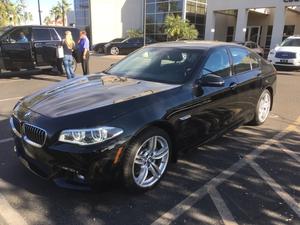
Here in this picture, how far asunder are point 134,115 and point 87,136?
1.73ft

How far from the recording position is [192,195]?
11.7ft

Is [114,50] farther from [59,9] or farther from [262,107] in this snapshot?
[59,9]

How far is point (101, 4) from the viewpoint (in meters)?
39.8

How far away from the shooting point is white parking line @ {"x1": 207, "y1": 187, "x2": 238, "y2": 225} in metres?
3.13

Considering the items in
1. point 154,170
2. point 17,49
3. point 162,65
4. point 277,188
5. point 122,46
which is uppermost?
point 162,65

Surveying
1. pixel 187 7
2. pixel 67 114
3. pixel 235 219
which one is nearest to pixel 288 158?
pixel 235 219

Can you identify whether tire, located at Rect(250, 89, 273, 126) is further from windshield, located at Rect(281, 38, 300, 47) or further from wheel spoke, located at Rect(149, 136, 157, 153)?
windshield, located at Rect(281, 38, 300, 47)

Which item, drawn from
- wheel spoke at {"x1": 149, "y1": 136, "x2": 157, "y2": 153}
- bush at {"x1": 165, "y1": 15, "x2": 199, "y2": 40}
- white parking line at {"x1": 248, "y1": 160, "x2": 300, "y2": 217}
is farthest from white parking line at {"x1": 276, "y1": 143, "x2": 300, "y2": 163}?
bush at {"x1": 165, "y1": 15, "x2": 199, "y2": 40}

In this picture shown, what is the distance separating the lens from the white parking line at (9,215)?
3015mm

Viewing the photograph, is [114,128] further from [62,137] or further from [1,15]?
[1,15]

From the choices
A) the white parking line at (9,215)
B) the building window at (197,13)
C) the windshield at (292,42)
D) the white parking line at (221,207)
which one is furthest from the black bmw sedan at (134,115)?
the building window at (197,13)

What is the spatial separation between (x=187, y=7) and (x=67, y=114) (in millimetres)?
30521

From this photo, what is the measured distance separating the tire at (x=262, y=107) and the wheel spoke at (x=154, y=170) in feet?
9.41

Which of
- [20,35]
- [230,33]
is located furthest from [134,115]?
[230,33]
